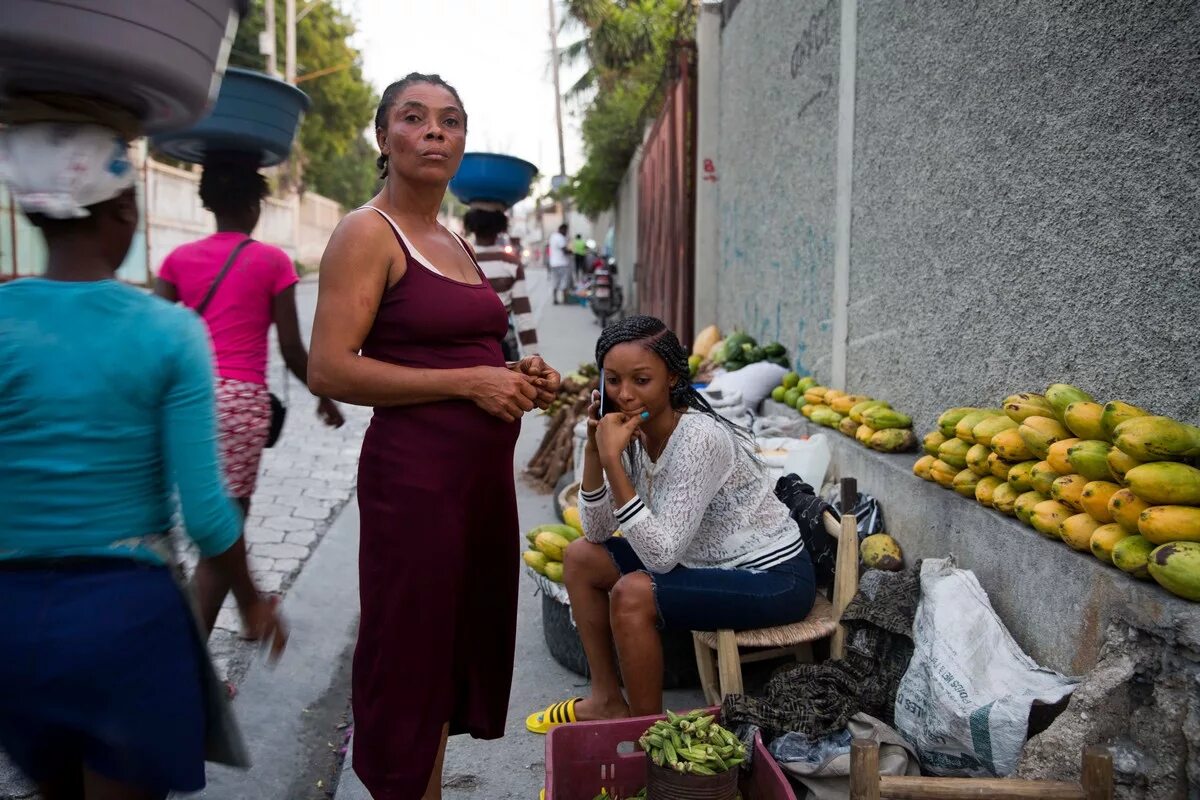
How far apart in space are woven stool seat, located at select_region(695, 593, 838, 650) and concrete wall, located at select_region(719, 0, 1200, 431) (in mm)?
1075

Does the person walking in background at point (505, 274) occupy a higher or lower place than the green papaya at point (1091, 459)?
higher

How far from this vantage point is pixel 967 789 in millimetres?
1967

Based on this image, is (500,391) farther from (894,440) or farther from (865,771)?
(894,440)

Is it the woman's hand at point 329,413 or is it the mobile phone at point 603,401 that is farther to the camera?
the woman's hand at point 329,413

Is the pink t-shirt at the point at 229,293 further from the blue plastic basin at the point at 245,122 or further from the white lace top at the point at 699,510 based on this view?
the white lace top at the point at 699,510

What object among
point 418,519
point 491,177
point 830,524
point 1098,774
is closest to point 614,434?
point 418,519

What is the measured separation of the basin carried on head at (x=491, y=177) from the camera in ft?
20.3

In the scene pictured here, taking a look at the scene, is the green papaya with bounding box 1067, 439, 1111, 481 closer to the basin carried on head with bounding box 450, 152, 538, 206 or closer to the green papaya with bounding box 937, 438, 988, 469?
the green papaya with bounding box 937, 438, 988, 469

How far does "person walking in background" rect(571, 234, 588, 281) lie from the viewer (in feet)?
77.8

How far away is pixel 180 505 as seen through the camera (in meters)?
1.75

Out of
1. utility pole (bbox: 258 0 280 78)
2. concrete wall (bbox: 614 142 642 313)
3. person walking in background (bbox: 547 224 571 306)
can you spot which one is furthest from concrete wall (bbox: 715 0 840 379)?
utility pole (bbox: 258 0 280 78)

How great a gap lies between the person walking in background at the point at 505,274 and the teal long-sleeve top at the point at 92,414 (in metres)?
3.97

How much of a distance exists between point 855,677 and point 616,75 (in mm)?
23218

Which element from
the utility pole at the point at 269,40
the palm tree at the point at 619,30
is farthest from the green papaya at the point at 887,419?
the utility pole at the point at 269,40
